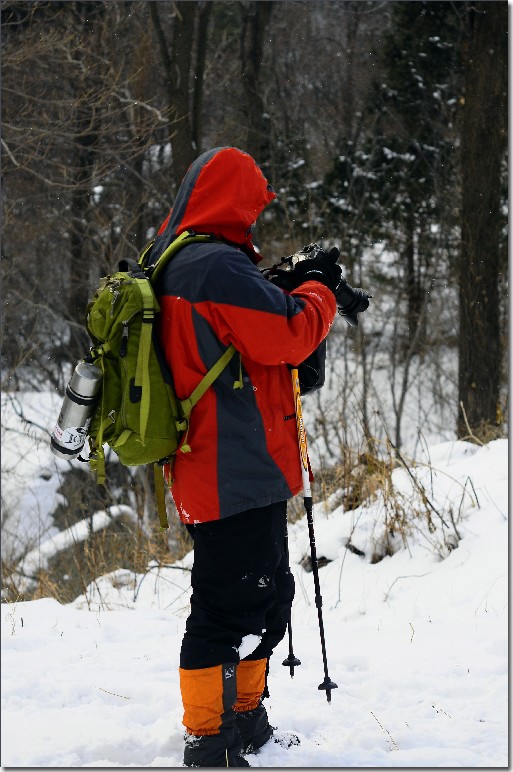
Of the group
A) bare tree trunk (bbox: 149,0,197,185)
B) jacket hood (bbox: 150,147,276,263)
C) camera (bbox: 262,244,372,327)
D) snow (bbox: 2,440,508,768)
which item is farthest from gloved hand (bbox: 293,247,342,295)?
bare tree trunk (bbox: 149,0,197,185)

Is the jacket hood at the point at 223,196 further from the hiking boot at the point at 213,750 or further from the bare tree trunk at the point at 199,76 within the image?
the bare tree trunk at the point at 199,76

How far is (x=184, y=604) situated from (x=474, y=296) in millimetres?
5299

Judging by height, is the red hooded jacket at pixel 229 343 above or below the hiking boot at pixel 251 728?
above

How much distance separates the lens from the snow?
259 cm

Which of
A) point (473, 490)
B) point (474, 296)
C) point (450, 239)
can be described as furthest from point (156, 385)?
point (450, 239)

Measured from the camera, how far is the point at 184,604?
4.23 meters

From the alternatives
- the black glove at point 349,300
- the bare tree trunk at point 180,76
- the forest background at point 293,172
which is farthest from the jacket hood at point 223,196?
the bare tree trunk at point 180,76

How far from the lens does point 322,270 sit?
8.32 ft

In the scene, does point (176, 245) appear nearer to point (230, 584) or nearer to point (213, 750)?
point (230, 584)

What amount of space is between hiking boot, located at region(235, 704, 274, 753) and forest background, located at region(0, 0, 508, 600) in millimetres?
2525

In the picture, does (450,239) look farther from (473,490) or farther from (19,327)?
(473,490)

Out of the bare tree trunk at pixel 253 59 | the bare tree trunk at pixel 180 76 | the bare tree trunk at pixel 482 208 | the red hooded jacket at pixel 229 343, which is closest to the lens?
the red hooded jacket at pixel 229 343

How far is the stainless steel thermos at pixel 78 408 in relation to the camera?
7.50 ft

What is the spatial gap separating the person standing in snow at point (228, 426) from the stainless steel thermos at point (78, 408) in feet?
0.76
